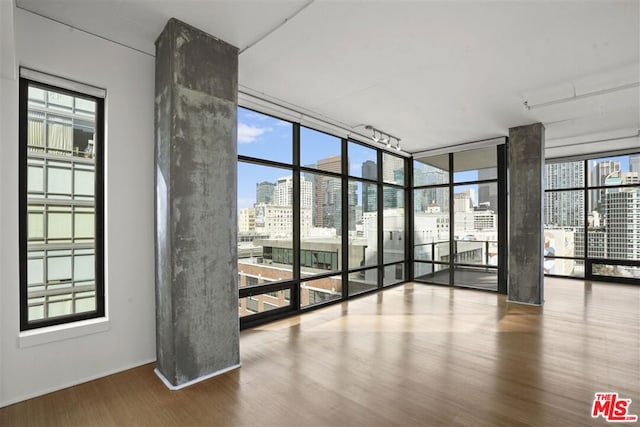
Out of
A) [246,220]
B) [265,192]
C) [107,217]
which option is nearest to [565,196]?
[265,192]

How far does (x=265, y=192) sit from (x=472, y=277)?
15.9 feet

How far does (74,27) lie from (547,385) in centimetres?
510

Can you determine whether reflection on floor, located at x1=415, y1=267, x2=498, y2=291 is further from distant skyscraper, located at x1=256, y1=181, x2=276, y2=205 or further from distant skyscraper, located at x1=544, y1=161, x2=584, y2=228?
distant skyscraper, located at x1=256, y1=181, x2=276, y2=205

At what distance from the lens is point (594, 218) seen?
7809 mm

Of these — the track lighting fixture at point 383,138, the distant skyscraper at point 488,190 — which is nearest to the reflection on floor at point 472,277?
the distant skyscraper at point 488,190

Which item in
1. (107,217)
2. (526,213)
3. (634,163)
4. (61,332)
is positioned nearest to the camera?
(61,332)

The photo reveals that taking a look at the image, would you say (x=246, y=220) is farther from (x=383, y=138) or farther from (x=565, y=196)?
(x=565, y=196)

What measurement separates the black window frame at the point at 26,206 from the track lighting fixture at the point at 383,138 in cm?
401

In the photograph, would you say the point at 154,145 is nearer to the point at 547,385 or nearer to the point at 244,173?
the point at 244,173

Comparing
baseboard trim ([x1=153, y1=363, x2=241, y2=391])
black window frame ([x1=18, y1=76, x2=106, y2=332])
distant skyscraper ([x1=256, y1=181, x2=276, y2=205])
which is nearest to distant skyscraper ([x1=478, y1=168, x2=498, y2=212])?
distant skyscraper ([x1=256, y1=181, x2=276, y2=205])

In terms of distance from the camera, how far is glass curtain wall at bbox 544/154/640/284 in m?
7.40

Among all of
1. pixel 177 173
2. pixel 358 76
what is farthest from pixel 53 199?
pixel 358 76

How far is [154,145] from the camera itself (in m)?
3.21

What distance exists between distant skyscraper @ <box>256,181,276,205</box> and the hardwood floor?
174cm
